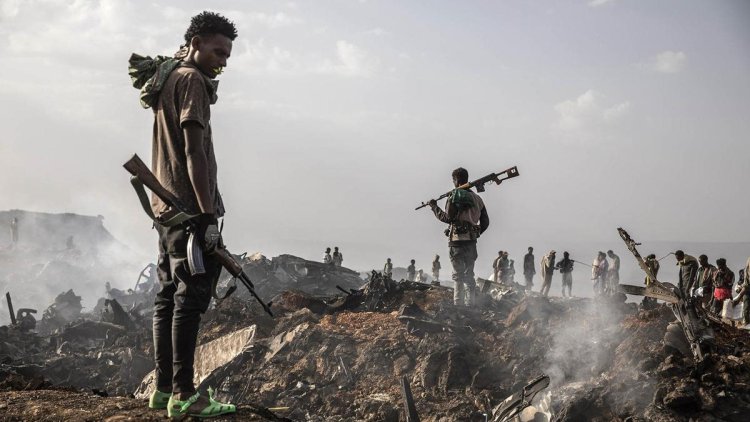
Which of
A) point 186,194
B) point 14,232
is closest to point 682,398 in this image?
point 186,194

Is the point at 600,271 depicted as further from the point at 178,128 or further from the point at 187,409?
the point at 178,128

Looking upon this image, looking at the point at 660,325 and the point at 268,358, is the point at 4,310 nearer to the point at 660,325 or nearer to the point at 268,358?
the point at 268,358

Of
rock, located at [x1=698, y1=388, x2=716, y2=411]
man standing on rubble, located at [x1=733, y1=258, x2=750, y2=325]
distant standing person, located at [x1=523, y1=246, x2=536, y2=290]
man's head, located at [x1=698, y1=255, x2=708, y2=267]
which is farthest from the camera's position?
distant standing person, located at [x1=523, y1=246, x2=536, y2=290]

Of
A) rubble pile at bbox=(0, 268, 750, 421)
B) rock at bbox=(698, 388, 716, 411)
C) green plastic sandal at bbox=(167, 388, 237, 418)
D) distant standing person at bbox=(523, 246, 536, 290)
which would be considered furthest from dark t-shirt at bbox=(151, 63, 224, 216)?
distant standing person at bbox=(523, 246, 536, 290)

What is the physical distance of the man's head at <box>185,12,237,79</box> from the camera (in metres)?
2.81

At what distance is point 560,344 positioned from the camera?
7449 mm

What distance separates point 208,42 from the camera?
9.23 feet

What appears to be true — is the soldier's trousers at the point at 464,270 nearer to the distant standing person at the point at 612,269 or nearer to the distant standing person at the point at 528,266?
the distant standing person at the point at 612,269

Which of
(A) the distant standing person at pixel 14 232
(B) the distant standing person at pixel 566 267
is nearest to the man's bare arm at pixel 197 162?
(B) the distant standing person at pixel 566 267

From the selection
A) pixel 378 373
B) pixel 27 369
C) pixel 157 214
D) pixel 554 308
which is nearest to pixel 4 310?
pixel 27 369

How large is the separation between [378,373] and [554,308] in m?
3.34

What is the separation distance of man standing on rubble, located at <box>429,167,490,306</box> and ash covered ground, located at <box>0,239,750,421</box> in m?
1.17

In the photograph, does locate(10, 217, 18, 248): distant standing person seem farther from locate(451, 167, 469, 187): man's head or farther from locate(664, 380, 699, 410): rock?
locate(664, 380, 699, 410): rock

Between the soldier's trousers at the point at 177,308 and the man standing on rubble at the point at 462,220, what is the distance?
18.3ft
